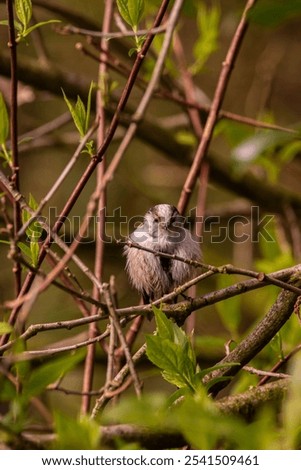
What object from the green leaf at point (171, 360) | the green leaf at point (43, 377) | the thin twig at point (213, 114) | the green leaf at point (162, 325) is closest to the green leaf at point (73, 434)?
the green leaf at point (43, 377)

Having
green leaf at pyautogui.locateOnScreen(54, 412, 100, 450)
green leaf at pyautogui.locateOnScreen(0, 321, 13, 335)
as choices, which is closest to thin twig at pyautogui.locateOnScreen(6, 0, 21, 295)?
green leaf at pyautogui.locateOnScreen(0, 321, 13, 335)

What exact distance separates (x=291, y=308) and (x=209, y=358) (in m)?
2.35

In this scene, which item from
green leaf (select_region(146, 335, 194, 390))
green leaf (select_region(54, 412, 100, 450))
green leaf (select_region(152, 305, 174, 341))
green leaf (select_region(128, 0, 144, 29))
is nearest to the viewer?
green leaf (select_region(54, 412, 100, 450))

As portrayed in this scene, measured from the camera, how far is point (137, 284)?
4191 mm

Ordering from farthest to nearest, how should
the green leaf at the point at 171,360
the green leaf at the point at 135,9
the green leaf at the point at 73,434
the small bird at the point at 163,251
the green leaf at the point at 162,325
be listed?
the small bird at the point at 163,251
the green leaf at the point at 135,9
the green leaf at the point at 162,325
the green leaf at the point at 171,360
the green leaf at the point at 73,434

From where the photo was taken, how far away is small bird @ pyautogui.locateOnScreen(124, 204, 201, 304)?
13.2 ft

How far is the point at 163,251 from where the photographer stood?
161 inches

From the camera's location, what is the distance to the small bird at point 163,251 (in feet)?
13.2

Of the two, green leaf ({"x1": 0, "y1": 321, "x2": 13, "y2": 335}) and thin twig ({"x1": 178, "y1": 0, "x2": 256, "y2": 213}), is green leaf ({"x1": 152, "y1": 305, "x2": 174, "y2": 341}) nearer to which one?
green leaf ({"x1": 0, "y1": 321, "x2": 13, "y2": 335})

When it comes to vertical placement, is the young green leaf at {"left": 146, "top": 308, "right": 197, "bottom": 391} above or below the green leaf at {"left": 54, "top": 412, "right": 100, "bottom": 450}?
above

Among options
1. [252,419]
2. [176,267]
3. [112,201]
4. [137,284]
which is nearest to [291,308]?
[252,419]

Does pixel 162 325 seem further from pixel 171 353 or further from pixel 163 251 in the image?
pixel 163 251

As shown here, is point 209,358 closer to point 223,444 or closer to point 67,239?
point 67,239

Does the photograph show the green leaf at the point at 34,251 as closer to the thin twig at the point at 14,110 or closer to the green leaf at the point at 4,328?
the thin twig at the point at 14,110
